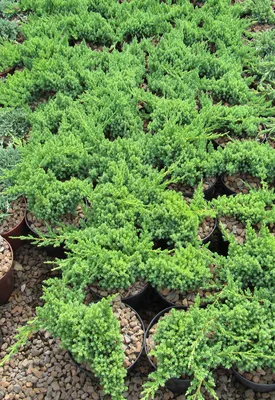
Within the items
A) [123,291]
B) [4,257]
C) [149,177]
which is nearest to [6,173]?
[4,257]

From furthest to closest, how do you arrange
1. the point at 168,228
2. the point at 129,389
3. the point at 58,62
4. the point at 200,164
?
the point at 58,62
the point at 200,164
the point at 168,228
the point at 129,389

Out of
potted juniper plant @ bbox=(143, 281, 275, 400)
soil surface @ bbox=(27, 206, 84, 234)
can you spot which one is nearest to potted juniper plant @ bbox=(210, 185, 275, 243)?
potted juniper plant @ bbox=(143, 281, 275, 400)

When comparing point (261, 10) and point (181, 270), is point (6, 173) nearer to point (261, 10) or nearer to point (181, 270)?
point (181, 270)

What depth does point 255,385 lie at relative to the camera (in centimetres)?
225

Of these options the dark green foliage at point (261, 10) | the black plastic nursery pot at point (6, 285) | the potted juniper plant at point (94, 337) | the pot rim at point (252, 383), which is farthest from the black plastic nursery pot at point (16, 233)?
the dark green foliage at point (261, 10)

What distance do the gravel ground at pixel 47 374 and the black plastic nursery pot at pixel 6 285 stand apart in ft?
0.17

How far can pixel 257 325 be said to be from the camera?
2201mm

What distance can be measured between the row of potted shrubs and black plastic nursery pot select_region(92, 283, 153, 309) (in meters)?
0.01

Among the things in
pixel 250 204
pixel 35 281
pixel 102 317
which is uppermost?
pixel 250 204

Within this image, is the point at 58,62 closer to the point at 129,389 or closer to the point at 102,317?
the point at 102,317

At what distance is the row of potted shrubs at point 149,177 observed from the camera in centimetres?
221

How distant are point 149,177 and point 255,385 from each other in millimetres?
1246

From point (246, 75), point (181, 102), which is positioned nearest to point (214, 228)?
point (181, 102)

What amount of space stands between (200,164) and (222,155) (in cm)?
16
